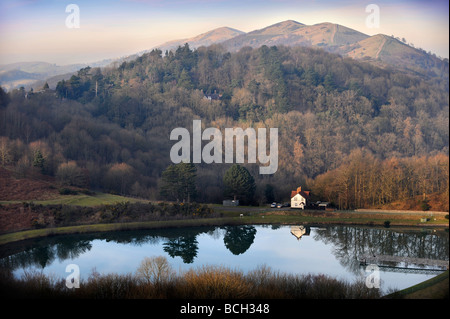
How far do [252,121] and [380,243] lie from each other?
3109 centimetres

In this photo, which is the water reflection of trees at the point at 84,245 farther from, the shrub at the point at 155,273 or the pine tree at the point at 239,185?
the pine tree at the point at 239,185

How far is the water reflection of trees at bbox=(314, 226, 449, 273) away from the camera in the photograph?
16.3 metres

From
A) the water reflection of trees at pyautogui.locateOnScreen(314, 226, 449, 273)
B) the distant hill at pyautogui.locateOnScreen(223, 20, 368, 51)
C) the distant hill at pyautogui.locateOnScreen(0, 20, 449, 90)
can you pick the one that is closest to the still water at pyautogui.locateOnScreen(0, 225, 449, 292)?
the water reflection of trees at pyautogui.locateOnScreen(314, 226, 449, 273)

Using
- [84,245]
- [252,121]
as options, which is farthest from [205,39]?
[84,245]

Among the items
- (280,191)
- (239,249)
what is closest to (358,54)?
(280,191)

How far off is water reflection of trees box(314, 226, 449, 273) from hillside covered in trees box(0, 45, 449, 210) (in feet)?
14.2

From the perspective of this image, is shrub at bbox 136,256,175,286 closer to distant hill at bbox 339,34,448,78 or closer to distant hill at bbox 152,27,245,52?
distant hill at bbox 339,34,448,78

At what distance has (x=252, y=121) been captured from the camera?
48.5 metres

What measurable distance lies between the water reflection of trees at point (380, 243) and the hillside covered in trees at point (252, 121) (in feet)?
14.2

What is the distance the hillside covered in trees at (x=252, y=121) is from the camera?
2634cm

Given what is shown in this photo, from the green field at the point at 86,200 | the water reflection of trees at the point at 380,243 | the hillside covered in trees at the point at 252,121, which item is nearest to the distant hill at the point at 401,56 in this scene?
the hillside covered in trees at the point at 252,121

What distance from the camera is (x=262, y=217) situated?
75.8ft
